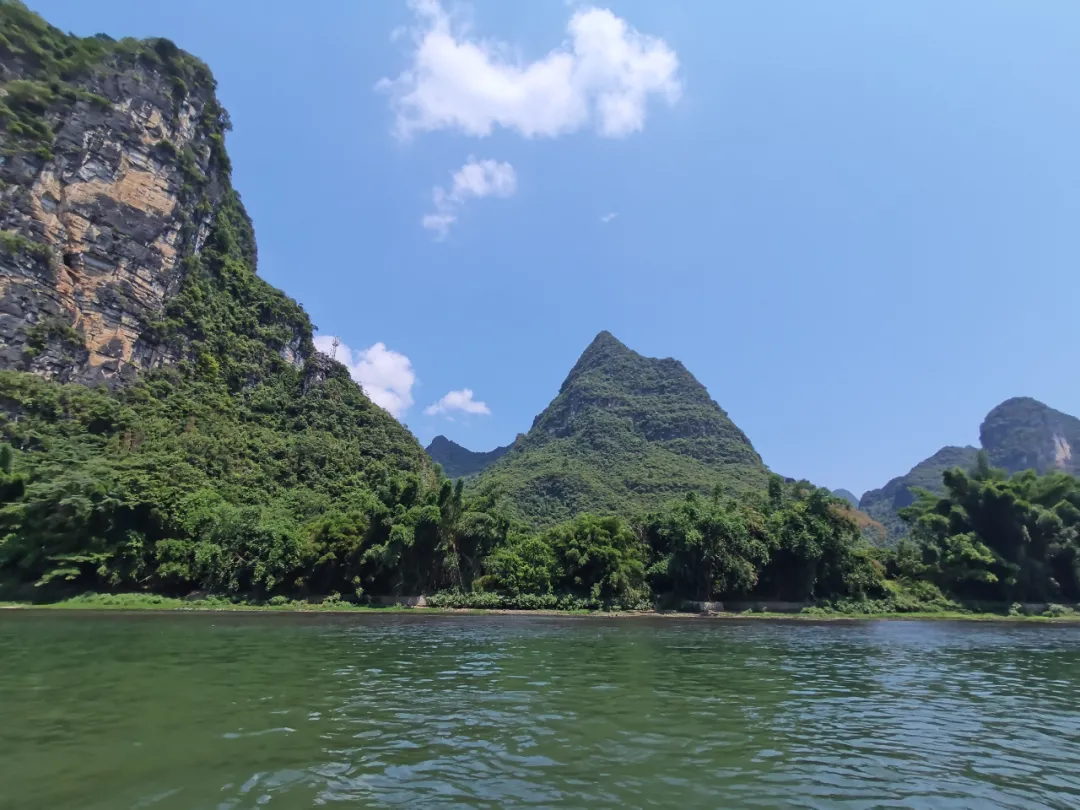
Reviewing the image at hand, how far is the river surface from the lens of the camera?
6215mm

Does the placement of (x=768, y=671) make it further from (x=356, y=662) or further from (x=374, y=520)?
(x=374, y=520)

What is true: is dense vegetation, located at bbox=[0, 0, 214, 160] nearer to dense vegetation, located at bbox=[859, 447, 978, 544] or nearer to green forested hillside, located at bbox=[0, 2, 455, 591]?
green forested hillside, located at bbox=[0, 2, 455, 591]

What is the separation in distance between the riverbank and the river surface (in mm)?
17591

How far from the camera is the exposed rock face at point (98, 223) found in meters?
49.4

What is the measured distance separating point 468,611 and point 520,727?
31.8m

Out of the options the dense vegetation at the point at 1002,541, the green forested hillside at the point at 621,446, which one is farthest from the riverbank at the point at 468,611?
the green forested hillside at the point at 621,446

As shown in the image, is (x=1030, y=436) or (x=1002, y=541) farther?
(x=1030, y=436)

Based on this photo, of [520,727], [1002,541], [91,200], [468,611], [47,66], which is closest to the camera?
[520,727]

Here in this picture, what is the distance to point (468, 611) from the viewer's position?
3931 centimetres

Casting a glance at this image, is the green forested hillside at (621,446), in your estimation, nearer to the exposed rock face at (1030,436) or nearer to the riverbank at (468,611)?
the riverbank at (468,611)

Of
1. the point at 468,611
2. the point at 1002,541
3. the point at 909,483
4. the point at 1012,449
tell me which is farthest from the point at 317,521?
the point at 1012,449

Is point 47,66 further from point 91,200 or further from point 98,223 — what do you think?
point 98,223

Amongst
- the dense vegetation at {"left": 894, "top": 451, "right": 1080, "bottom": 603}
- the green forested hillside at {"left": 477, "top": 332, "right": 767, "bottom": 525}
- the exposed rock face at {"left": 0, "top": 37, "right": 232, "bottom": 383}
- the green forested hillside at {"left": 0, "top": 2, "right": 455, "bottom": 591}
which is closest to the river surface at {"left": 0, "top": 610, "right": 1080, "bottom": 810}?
the green forested hillside at {"left": 0, "top": 2, "right": 455, "bottom": 591}

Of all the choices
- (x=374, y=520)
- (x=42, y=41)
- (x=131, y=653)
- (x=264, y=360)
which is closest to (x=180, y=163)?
(x=42, y=41)
